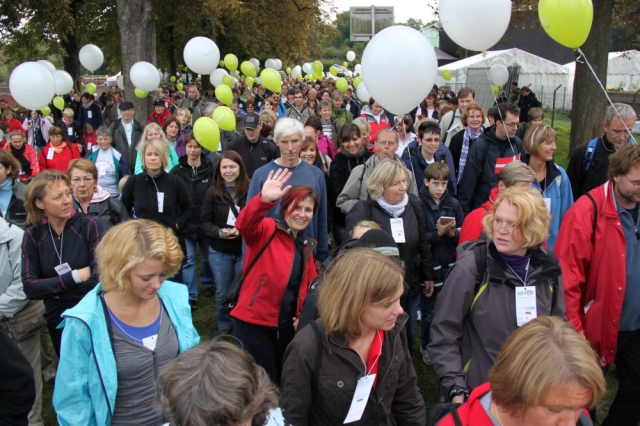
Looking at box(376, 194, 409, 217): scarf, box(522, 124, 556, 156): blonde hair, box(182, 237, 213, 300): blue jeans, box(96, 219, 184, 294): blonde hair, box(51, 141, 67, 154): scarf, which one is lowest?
box(182, 237, 213, 300): blue jeans

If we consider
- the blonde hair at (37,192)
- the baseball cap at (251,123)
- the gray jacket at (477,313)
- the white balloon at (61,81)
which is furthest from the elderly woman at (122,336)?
the white balloon at (61,81)

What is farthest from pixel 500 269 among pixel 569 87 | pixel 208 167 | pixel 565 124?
pixel 569 87

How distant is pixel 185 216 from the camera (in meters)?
4.99

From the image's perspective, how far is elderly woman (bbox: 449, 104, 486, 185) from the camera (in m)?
6.25

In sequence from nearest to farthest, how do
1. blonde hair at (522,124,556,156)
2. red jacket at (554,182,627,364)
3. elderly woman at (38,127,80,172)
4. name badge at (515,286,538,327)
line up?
name badge at (515,286,538,327), red jacket at (554,182,627,364), blonde hair at (522,124,556,156), elderly woman at (38,127,80,172)

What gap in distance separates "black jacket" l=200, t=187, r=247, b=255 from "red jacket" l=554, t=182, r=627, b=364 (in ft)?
9.33

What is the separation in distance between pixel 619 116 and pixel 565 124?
17.6 metres

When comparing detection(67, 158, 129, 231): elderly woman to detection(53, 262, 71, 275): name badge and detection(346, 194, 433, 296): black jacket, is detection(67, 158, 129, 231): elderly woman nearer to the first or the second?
detection(53, 262, 71, 275): name badge

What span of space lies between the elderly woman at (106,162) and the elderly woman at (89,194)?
1.86 meters

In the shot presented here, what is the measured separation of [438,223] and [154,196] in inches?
107

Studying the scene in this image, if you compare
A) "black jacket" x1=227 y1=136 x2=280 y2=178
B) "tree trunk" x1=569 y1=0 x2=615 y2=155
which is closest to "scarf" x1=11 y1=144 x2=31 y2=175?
"black jacket" x1=227 y1=136 x2=280 y2=178

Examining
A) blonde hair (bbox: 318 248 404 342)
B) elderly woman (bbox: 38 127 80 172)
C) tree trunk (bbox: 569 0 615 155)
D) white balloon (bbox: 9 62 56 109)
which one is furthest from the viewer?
tree trunk (bbox: 569 0 615 155)

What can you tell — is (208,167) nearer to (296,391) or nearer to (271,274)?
(271,274)

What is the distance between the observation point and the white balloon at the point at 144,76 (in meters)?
9.36
